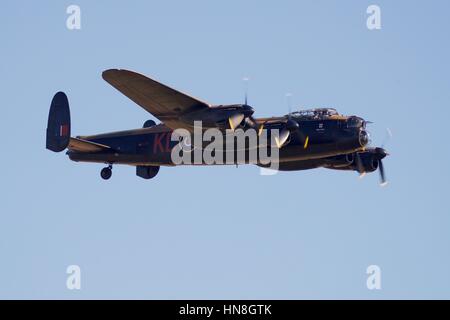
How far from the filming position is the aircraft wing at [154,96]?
81.8 ft

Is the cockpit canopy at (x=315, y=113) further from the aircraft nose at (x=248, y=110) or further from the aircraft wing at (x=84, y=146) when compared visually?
the aircraft wing at (x=84, y=146)

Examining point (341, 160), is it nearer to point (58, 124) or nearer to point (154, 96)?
point (154, 96)

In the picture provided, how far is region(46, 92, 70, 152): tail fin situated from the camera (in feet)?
90.8

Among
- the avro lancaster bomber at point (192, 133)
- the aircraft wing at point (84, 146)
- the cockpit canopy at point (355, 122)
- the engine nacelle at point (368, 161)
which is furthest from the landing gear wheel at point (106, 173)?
the engine nacelle at point (368, 161)

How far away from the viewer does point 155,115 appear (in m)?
26.5

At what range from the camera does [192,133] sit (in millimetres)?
26609

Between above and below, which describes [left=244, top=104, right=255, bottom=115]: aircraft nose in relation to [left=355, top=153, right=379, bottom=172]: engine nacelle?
above

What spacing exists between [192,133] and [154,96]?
178 centimetres

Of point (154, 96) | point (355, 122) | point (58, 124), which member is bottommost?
point (355, 122)

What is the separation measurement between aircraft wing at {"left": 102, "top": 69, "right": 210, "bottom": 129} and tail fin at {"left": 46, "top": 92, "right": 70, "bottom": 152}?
3165mm

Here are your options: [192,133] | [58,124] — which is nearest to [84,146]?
[58,124]

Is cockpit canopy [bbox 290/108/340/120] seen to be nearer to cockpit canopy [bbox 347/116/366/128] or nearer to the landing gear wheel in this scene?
cockpit canopy [bbox 347/116/366/128]

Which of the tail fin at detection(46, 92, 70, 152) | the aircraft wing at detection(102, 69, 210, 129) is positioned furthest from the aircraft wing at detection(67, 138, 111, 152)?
the aircraft wing at detection(102, 69, 210, 129)
